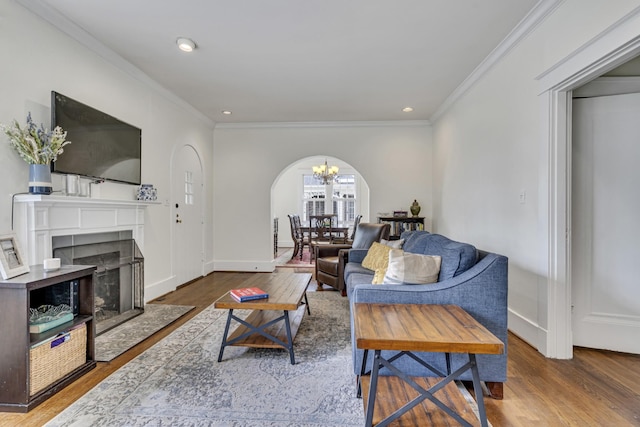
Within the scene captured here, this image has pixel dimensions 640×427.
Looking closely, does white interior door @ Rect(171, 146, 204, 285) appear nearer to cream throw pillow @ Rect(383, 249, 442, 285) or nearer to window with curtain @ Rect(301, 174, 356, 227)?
cream throw pillow @ Rect(383, 249, 442, 285)

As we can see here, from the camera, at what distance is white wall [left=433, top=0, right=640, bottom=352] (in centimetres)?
218

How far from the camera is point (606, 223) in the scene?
7.93 ft

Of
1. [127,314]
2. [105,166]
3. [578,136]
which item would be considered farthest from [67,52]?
[578,136]

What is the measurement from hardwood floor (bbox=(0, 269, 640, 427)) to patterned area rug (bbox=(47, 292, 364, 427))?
0.14 meters

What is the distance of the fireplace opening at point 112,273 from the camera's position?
275 cm

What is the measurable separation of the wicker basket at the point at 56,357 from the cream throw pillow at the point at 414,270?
211cm

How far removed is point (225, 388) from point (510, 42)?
11.7 feet

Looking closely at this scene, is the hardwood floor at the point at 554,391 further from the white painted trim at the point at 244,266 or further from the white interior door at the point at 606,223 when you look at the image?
the white painted trim at the point at 244,266

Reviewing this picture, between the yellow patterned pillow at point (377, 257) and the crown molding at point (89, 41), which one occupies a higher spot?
the crown molding at point (89, 41)

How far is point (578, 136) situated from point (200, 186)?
4.79 meters

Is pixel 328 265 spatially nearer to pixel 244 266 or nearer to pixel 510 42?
pixel 244 266

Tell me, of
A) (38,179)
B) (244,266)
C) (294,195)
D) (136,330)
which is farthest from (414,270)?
(294,195)

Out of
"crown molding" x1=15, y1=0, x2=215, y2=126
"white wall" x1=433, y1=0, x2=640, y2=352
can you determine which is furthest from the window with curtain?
"crown molding" x1=15, y1=0, x2=215, y2=126

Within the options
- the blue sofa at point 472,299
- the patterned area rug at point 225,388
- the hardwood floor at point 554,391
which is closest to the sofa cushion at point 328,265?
the patterned area rug at point 225,388
